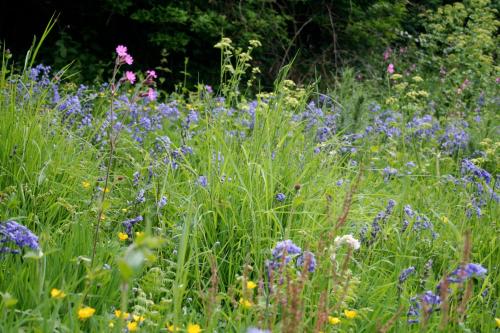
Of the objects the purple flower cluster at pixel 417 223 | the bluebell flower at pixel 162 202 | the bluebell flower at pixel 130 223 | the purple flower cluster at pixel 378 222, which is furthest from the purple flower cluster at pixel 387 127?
the bluebell flower at pixel 130 223

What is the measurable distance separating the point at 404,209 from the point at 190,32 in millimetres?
5774

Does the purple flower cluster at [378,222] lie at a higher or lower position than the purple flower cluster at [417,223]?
higher

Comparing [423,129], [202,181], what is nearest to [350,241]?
[202,181]

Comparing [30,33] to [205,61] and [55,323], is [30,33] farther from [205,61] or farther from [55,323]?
[55,323]

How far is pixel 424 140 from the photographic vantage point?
4.82 meters

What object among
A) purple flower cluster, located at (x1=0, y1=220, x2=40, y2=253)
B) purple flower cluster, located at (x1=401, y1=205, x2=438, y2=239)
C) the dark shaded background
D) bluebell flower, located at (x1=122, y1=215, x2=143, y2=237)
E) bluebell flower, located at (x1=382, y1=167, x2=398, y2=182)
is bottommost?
the dark shaded background

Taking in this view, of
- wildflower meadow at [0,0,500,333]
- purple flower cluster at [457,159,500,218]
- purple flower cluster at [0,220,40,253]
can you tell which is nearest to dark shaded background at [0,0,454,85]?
wildflower meadow at [0,0,500,333]

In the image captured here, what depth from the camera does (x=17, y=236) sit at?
5.61 ft

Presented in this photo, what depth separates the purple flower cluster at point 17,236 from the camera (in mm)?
1688

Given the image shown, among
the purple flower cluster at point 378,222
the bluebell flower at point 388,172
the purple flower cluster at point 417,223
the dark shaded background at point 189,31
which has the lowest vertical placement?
the dark shaded background at point 189,31

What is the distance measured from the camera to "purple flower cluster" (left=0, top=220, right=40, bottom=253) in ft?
5.54

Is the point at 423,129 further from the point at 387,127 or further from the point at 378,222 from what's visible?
the point at 378,222

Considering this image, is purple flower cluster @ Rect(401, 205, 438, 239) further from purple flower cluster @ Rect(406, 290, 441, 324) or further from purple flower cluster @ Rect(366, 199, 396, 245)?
purple flower cluster @ Rect(406, 290, 441, 324)

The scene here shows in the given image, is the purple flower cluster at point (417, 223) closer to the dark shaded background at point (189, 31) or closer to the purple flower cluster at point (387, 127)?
the purple flower cluster at point (387, 127)
